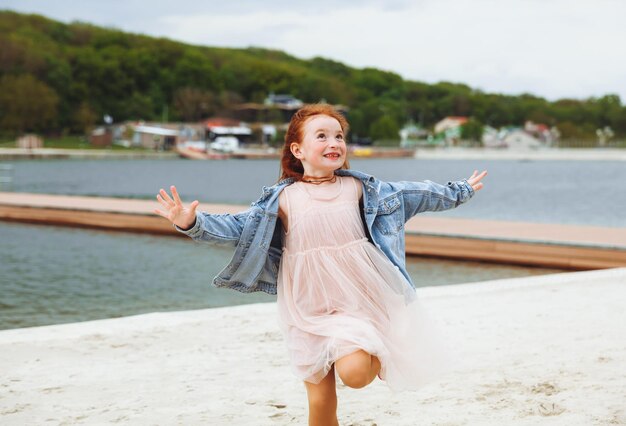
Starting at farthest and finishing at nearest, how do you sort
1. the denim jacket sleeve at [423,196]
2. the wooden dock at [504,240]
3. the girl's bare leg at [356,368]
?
the wooden dock at [504,240] → the denim jacket sleeve at [423,196] → the girl's bare leg at [356,368]

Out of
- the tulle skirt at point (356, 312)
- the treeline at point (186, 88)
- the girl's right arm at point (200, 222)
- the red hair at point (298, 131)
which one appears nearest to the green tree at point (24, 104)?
the treeline at point (186, 88)

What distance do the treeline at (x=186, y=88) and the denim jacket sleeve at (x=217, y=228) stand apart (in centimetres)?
10242

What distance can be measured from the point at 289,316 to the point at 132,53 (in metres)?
127

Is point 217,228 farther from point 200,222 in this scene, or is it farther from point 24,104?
point 24,104

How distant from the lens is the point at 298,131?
3.13m

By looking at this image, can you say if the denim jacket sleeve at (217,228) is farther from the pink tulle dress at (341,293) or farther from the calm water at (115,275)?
the calm water at (115,275)

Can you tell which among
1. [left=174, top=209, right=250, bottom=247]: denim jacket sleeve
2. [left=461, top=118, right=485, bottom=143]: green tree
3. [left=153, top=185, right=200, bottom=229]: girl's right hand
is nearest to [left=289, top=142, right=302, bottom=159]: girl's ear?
[left=174, top=209, right=250, bottom=247]: denim jacket sleeve

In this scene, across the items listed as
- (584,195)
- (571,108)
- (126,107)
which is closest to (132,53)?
(126,107)

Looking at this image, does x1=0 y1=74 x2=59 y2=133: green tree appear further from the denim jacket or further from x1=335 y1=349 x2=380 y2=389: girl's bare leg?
x1=335 y1=349 x2=380 y2=389: girl's bare leg

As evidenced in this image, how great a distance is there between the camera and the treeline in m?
110

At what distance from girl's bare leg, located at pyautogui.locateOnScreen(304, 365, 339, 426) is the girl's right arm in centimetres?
60

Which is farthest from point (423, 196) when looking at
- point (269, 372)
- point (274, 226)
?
point (269, 372)

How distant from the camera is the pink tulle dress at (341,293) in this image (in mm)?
2936

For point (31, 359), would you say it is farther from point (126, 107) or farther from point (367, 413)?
point (126, 107)
